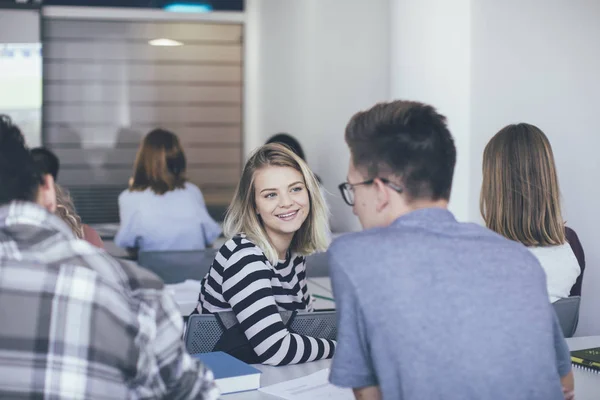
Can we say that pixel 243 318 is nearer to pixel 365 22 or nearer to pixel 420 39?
pixel 420 39

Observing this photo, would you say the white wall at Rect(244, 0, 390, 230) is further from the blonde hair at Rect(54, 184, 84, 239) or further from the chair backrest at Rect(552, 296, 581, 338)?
the chair backrest at Rect(552, 296, 581, 338)

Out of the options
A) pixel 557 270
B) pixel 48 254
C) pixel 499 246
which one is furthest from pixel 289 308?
pixel 48 254

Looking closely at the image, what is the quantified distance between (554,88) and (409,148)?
7.13 feet

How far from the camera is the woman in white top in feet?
8.70

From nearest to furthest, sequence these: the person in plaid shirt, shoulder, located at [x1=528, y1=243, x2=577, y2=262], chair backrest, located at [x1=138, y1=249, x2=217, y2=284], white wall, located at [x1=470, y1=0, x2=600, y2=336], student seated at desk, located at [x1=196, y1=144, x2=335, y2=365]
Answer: the person in plaid shirt < student seated at desk, located at [x1=196, y1=144, x2=335, y2=365] < shoulder, located at [x1=528, y1=243, x2=577, y2=262] < white wall, located at [x1=470, y1=0, x2=600, y2=336] < chair backrest, located at [x1=138, y1=249, x2=217, y2=284]

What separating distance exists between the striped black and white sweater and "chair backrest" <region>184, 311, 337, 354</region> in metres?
0.05

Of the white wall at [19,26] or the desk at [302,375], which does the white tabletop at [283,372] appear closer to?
the desk at [302,375]

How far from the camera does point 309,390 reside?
196cm

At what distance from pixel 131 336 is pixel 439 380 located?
21.3 inches

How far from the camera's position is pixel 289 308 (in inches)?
101

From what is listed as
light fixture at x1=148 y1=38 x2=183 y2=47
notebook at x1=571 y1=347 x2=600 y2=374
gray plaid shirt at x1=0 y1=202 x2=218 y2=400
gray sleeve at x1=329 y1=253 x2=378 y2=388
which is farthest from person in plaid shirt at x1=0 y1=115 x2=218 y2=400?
light fixture at x1=148 y1=38 x2=183 y2=47

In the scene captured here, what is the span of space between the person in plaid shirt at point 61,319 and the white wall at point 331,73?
3.99 meters

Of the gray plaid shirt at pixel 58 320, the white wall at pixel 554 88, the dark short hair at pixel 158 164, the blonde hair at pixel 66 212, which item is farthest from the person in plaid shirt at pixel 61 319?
the dark short hair at pixel 158 164

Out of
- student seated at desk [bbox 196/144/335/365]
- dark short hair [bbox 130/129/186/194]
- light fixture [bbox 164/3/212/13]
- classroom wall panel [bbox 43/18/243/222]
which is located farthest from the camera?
light fixture [bbox 164/3/212/13]
